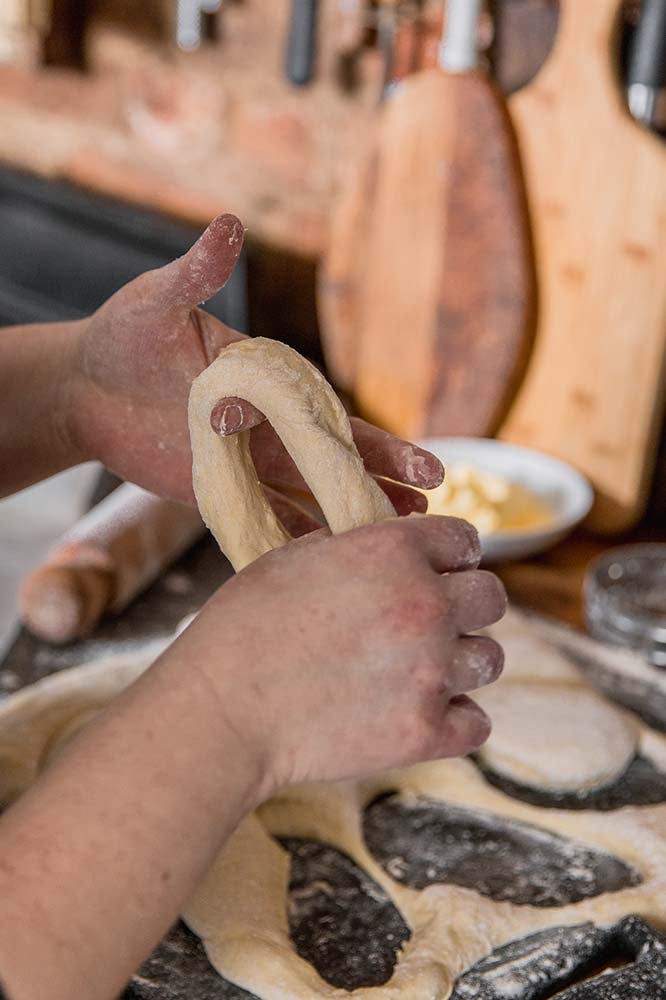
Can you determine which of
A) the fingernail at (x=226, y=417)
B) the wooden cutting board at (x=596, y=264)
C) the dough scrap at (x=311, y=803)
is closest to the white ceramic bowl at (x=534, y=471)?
the wooden cutting board at (x=596, y=264)

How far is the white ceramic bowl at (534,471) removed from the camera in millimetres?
1531

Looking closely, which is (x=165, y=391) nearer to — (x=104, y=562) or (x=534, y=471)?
(x=104, y=562)

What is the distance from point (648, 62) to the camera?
1.45 m

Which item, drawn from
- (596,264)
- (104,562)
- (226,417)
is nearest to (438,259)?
(596,264)

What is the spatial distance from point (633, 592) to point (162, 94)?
1.34 m

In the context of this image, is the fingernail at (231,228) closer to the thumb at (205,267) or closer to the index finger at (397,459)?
the thumb at (205,267)

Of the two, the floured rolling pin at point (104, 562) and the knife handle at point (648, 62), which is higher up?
the knife handle at point (648, 62)

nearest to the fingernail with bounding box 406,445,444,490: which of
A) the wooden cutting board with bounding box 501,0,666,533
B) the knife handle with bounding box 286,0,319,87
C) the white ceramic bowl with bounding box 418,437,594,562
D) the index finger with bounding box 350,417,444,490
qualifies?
the index finger with bounding box 350,417,444,490

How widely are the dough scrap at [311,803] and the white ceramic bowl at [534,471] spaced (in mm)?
331

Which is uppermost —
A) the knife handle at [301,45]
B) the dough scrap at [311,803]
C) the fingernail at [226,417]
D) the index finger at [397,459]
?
the knife handle at [301,45]

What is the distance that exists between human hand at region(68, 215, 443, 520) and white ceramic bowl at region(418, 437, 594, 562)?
0.66 m

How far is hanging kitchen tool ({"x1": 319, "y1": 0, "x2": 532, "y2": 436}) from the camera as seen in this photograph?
1.59 meters

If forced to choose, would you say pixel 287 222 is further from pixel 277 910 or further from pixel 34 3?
pixel 277 910

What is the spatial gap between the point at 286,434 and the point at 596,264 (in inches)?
38.1
